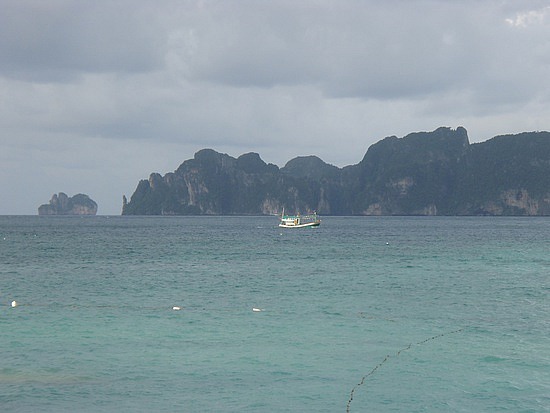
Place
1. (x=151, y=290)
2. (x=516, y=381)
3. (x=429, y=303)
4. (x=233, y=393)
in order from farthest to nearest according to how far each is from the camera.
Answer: (x=151, y=290) < (x=429, y=303) < (x=516, y=381) < (x=233, y=393)

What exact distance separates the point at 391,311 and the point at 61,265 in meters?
48.8

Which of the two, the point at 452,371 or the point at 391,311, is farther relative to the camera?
the point at 391,311

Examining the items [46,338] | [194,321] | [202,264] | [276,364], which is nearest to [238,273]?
[202,264]

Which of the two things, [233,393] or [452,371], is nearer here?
[233,393]

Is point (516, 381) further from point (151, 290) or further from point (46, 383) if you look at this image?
point (151, 290)

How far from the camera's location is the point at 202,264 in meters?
77.8

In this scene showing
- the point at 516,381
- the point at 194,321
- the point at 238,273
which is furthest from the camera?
the point at 238,273

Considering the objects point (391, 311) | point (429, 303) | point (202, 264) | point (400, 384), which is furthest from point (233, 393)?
point (202, 264)

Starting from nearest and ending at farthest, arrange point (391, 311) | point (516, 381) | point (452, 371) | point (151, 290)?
point (516, 381), point (452, 371), point (391, 311), point (151, 290)

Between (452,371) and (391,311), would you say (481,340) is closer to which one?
(452,371)

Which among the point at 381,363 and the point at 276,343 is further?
the point at 276,343

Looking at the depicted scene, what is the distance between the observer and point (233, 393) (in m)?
22.7

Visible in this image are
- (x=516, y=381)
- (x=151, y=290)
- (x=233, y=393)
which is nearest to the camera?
(x=233, y=393)

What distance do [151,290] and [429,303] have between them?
74.1ft
